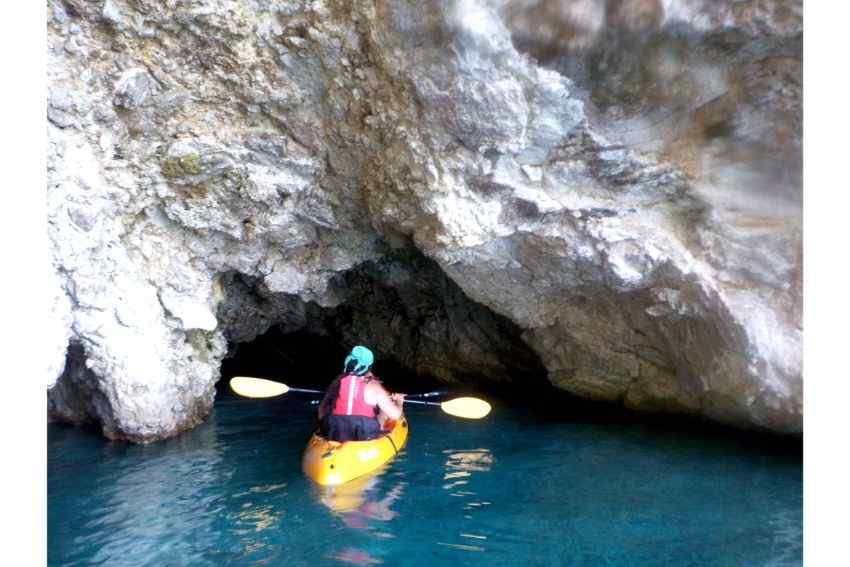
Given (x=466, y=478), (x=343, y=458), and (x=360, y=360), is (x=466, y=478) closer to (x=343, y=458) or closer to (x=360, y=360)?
(x=343, y=458)

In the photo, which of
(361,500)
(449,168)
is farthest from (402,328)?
(361,500)

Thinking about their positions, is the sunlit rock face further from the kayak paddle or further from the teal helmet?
the teal helmet

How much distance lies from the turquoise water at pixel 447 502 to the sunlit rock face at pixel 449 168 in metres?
0.66

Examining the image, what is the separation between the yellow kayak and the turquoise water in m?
0.15

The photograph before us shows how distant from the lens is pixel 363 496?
5059mm

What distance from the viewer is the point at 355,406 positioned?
5.85 m

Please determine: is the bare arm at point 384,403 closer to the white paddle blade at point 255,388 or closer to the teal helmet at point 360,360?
the teal helmet at point 360,360

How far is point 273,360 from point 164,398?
582cm

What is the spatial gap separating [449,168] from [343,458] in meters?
2.92

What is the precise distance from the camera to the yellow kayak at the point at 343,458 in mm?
5289

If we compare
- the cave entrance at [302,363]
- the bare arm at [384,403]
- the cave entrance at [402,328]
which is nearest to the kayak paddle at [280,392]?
the bare arm at [384,403]

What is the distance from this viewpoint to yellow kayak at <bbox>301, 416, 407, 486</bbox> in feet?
17.4

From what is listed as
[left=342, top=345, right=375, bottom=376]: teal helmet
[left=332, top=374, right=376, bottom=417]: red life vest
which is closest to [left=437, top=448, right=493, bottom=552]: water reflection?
[left=332, top=374, right=376, bottom=417]: red life vest

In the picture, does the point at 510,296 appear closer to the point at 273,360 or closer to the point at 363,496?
the point at 363,496
